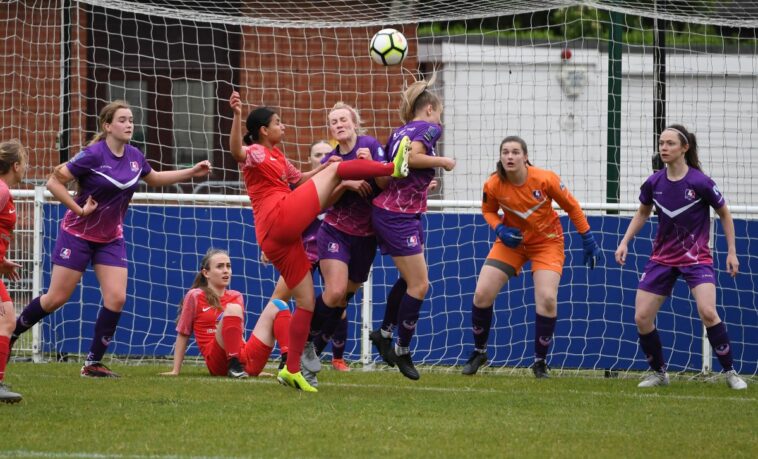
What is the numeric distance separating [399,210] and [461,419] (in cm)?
208

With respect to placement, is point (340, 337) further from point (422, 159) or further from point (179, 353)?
point (422, 159)

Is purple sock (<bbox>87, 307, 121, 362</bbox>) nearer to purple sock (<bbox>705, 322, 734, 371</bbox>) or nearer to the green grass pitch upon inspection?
the green grass pitch

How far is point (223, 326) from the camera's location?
8.98 m

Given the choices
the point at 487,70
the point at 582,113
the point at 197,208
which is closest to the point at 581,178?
the point at 582,113

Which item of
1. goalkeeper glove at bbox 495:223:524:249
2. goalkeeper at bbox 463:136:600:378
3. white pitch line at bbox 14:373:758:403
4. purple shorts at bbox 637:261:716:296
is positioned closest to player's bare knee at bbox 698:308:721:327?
purple shorts at bbox 637:261:716:296

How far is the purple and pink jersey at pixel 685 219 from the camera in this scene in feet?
28.7

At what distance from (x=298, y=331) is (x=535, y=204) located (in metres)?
2.60

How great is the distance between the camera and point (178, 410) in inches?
267

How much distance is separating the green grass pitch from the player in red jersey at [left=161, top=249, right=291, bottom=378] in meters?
0.27

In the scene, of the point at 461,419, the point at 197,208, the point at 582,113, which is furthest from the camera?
the point at 582,113

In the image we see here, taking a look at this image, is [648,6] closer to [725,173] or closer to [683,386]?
[725,173]

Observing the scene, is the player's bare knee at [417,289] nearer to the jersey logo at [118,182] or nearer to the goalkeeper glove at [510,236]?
the goalkeeper glove at [510,236]

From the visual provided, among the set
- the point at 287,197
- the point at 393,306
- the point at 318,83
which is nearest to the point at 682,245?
the point at 393,306

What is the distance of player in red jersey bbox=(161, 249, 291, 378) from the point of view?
8.83 m
